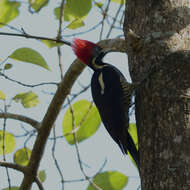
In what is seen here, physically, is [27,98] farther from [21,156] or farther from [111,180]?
[111,180]

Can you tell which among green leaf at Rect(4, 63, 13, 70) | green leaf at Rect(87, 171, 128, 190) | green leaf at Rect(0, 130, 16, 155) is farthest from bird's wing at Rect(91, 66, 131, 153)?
green leaf at Rect(4, 63, 13, 70)

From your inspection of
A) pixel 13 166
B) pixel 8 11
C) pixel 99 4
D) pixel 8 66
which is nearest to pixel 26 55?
pixel 8 66

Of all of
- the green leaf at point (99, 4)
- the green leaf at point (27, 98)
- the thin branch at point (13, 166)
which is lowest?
the thin branch at point (13, 166)

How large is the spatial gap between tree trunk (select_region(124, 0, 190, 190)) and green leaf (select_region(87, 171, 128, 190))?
44cm

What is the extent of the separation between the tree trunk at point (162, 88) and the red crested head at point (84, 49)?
3.28ft

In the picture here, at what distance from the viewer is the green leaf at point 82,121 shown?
9.87 ft

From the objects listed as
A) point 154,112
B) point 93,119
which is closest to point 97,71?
point 93,119

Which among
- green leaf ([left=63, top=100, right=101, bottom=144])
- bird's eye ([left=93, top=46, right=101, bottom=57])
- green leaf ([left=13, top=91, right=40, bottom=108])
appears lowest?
green leaf ([left=63, top=100, right=101, bottom=144])

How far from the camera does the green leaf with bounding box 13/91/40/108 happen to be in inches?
119

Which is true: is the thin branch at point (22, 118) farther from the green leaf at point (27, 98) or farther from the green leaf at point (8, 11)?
the green leaf at point (8, 11)

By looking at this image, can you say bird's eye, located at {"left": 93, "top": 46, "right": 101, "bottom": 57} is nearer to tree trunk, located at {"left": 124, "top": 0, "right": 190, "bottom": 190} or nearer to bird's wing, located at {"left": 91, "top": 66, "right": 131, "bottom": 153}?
bird's wing, located at {"left": 91, "top": 66, "right": 131, "bottom": 153}

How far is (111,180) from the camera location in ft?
8.54

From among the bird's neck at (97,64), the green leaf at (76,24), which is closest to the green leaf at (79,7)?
the green leaf at (76,24)

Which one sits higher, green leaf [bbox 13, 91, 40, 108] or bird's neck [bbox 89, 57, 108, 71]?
bird's neck [bbox 89, 57, 108, 71]
